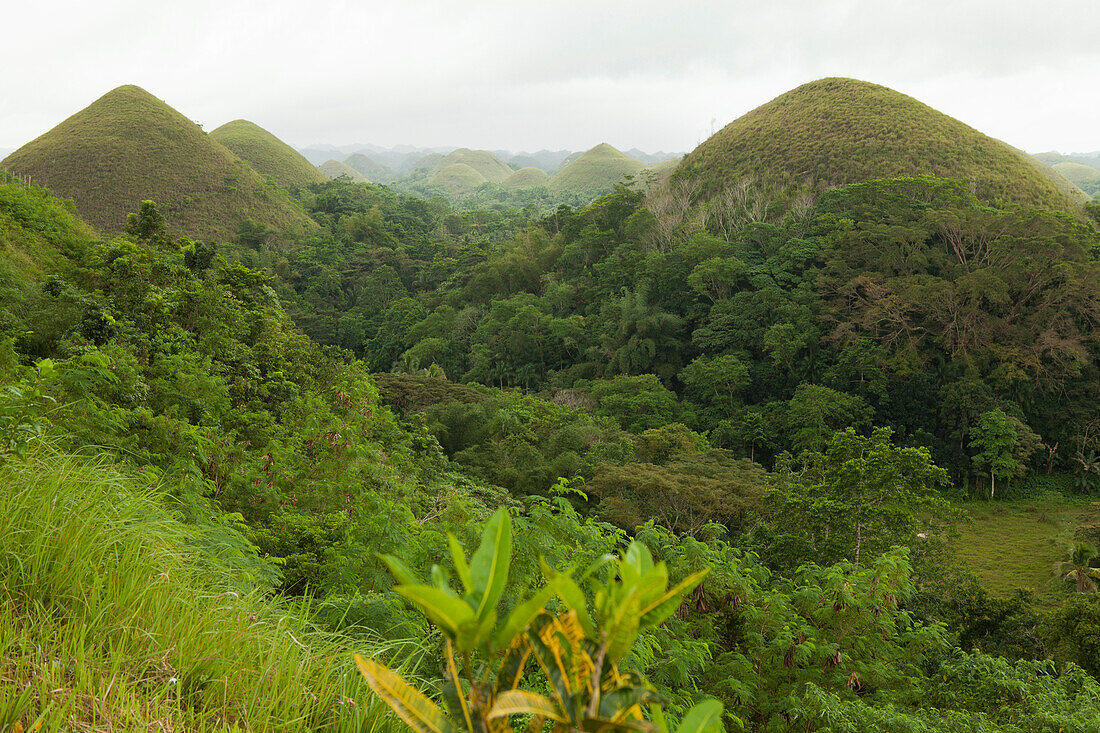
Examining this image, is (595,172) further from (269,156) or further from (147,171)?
(147,171)

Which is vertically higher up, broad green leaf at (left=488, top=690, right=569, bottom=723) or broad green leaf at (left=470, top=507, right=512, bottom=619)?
broad green leaf at (left=470, top=507, right=512, bottom=619)

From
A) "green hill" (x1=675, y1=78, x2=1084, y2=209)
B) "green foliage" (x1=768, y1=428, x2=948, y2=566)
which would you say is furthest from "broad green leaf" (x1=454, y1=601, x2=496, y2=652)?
"green hill" (x1=675, y1=78, x2=1084, y2=209)

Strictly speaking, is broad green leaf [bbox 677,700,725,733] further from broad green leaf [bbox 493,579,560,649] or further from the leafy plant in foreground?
broad green leaf [bbox 493,579,560,649]

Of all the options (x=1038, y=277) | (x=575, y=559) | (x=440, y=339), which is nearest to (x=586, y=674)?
(x=575, y=559)

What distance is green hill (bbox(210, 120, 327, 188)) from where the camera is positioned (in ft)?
231

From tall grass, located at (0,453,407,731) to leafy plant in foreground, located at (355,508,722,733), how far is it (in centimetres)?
86

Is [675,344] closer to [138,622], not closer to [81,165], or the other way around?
[138,622]

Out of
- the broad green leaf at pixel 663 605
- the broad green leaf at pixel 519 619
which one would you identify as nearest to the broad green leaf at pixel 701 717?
the broad green leaf at pixel 663 605

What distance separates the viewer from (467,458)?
14695mm

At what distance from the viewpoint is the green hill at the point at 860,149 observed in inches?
1244

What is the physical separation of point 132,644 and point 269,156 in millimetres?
84214

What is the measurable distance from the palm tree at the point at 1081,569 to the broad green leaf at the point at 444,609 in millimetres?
15353

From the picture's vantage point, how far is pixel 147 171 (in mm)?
46500

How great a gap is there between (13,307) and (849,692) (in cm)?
982
